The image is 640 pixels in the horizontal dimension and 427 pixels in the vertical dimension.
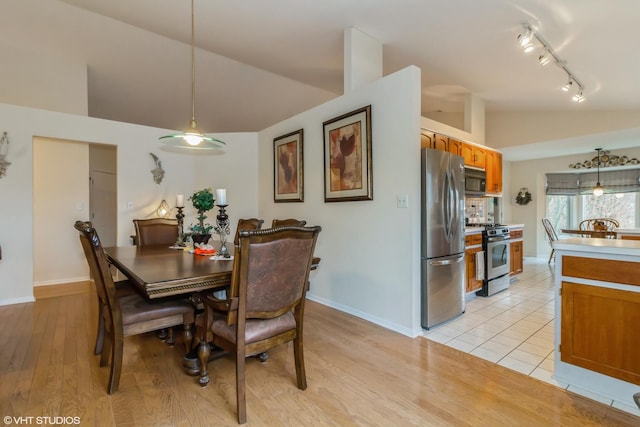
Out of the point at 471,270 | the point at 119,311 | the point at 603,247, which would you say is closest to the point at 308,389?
the point at 119,311

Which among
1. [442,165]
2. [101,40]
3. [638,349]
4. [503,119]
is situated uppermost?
[101,40]

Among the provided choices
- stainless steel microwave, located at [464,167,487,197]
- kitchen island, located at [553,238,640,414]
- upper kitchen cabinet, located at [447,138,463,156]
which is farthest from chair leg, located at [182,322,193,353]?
stainless steel microwave, located at [464,167,487,197]

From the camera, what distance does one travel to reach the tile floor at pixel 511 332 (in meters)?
2.16

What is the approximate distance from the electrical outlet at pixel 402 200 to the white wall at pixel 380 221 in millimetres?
33

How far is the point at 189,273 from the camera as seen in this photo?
5.64 ft

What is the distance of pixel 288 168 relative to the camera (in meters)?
4.14

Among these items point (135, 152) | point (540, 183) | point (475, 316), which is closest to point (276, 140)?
point (135, 152)

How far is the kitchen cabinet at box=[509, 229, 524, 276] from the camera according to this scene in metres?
4.64

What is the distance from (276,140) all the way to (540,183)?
6092 mm

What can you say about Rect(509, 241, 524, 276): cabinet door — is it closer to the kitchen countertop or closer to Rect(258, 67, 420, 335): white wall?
Rect(258, 67, 420, 335): white wall

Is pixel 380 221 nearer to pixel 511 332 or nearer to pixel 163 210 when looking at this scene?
pixel 511 332

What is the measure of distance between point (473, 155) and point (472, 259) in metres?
1.71

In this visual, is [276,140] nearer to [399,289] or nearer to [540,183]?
[399,289]

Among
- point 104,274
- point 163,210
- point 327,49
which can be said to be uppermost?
point 327,49
